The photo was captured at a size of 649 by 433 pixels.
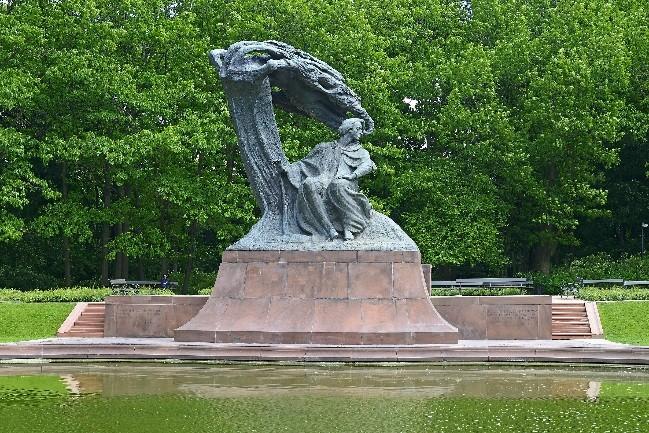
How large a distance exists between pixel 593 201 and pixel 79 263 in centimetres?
1853

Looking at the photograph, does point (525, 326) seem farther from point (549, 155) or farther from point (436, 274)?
point (436, 274)

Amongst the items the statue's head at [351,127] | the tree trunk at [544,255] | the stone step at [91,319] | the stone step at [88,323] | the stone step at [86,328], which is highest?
the statue's head at [351,127]

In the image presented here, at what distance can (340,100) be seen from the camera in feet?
70.2

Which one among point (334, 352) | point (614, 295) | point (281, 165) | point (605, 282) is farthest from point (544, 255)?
point (334, 352)

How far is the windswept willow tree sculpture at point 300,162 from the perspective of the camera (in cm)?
2002

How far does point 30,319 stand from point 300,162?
716 centimetres

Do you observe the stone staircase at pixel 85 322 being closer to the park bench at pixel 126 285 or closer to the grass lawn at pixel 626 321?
the park bench at pixel 126 285

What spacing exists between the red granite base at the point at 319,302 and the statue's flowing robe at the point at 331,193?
74 centimetres

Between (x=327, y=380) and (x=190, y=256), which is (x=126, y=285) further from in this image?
(x=327, y=380)

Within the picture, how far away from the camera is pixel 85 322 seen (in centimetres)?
2211

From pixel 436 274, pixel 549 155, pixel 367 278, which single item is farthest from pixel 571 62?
pixel 367 278

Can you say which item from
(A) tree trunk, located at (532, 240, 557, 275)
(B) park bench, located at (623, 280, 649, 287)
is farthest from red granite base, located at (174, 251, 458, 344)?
(A) tree trunk, located at (532, 240, 557, 275)

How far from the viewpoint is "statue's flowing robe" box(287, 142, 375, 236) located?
1998 cm

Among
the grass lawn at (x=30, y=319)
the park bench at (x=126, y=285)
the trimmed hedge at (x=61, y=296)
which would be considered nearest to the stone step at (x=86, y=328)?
the grass lawn at (x=30, y=319)
